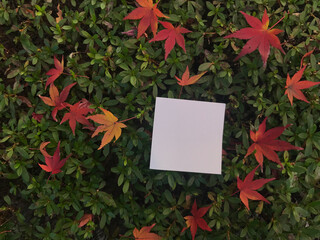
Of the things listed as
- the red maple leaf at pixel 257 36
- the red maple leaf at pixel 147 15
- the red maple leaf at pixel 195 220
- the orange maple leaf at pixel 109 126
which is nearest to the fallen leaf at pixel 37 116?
the orange maple leaf at pixel 109 126

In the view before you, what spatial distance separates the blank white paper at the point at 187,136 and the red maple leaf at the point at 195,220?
0.18 metres

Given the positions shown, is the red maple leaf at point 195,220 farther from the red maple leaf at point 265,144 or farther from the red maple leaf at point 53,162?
the red maple leaf at point 53,162

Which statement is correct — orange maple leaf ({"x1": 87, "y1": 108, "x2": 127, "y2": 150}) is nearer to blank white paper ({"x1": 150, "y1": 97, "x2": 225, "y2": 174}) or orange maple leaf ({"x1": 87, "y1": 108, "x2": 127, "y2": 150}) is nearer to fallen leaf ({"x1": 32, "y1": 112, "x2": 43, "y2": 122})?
blank white paper ({"x1": 150, "y1": 97, "x2": 225, "y2": 174})

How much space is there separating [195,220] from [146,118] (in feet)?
1.81

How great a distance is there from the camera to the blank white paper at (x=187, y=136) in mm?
1247

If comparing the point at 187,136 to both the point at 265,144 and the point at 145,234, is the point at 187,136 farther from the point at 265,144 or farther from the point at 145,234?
the point at 145,234

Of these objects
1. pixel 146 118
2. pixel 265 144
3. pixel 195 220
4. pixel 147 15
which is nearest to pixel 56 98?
pixel 146 118

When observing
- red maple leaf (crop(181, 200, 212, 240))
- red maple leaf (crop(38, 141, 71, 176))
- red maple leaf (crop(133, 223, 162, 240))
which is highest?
red maple leaf (crop(38, 141, 71, 176))

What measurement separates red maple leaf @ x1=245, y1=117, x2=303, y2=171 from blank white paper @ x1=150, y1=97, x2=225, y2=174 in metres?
0.16

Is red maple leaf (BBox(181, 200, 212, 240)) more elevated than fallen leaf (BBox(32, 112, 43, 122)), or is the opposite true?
fallen leaf (BBox(32, 112, 43, 122))

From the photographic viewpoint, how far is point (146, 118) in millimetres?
1231

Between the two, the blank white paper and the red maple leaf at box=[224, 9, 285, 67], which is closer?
the red maple leaf at box=[224, 9, 285, 67]

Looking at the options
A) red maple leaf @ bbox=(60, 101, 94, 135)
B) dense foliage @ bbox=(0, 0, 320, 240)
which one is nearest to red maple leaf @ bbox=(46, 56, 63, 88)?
dense foliage @ bbox=(0, 0, 320, 240)

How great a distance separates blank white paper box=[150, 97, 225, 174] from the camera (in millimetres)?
1247
